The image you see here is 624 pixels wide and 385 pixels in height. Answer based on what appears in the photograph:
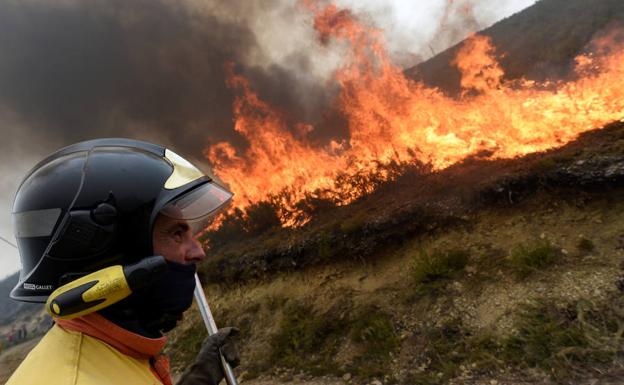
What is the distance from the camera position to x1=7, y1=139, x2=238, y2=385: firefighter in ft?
5.02

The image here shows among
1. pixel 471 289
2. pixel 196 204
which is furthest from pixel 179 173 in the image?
pixel 471 289

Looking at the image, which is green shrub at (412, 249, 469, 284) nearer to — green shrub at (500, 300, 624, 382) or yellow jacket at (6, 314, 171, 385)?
green shrub at (500, 300, 624, 382)

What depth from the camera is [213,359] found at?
320 cm

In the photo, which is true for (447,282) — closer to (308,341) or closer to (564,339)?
(564,339)

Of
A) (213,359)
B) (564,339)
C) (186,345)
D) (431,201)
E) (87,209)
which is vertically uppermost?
(87,209)

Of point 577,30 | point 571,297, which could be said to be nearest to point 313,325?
point 571,297

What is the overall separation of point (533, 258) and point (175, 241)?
7063 millimetres

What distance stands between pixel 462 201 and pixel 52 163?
893cm

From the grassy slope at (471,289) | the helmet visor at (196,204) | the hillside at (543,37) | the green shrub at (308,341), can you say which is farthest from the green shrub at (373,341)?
the hillside at (543,37)

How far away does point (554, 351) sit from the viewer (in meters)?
5.15

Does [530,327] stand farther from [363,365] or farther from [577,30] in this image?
[577,30]

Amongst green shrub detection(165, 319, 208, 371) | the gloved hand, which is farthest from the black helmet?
green shrub detection(165, 319, 208, 371)

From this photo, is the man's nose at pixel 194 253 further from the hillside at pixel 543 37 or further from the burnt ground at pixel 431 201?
the hillside at pixel 543 37

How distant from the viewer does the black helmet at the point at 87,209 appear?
1760mm
